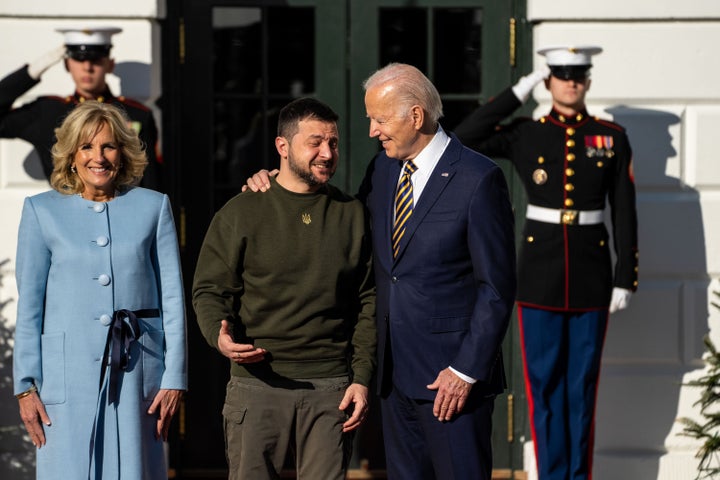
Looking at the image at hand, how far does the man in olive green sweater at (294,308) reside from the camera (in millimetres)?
4246

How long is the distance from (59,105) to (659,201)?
2.79m

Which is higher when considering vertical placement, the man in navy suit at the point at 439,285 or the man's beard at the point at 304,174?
the man's beard at the point at 304,174

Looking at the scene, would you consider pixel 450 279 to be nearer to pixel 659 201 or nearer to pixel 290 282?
pixel 290 282

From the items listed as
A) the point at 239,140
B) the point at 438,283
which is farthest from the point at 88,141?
the point at 239,140

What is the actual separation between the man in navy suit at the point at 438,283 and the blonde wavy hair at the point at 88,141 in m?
0.77

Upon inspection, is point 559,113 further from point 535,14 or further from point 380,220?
point 380,220

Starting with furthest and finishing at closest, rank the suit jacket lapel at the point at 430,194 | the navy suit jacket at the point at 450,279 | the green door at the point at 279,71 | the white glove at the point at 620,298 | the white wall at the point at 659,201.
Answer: the green door at the point at 279,71 < the white wall at the point at 659,201 < the white glove at the point at 620,298 < the suit jacket lapel at the point at 430,194 < the navy suit jacket at the point at 450,279

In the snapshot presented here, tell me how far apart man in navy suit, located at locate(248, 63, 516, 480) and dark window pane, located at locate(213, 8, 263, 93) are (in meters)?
2.23

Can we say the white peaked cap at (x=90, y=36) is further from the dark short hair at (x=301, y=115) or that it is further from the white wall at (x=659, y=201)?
the white wall at (x=659, y=201)

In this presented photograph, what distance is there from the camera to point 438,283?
4.22 meters

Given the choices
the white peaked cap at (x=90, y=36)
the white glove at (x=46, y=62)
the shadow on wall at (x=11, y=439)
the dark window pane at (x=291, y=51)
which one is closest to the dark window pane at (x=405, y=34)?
the dark window pane at (x=291, y=51)

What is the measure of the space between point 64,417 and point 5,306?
2.11 meters

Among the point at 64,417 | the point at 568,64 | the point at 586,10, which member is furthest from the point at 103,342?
the point at 586,10

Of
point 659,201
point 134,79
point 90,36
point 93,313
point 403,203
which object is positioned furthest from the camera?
point 659,201
